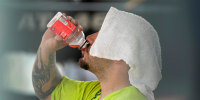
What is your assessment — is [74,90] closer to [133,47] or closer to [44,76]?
[44,76]

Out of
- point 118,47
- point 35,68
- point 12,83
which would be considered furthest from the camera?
point 12,83

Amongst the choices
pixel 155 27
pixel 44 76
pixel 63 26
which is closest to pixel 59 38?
pixel 63 26

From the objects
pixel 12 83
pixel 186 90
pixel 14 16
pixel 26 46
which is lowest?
pixel 186 90

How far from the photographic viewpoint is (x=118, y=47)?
1175 mm

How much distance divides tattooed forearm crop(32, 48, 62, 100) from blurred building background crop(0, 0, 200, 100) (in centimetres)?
60

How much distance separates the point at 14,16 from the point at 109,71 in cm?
89

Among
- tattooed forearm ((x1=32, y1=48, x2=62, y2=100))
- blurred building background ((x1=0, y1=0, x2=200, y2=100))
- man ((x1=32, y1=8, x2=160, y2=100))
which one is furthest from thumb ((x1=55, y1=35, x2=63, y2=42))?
blurred building background ((x1=0, y1=0, x2=200, y2=100))

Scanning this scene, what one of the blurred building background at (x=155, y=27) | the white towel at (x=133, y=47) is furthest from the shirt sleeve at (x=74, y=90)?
the blurred building background at (x=155, y=27)

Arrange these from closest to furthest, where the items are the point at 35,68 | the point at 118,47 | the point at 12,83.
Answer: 1. the point at 118,47
2. the point at 35,68
3. the point at 12,83

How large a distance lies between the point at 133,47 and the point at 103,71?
0.17 metres

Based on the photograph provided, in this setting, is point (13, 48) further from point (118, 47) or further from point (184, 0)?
point (184, 0)

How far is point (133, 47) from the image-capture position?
1150 millimetres

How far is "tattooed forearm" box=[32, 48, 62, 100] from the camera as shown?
1.34 meters

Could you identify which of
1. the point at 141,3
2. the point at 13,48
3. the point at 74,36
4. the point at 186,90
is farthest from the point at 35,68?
the point at 186,90
